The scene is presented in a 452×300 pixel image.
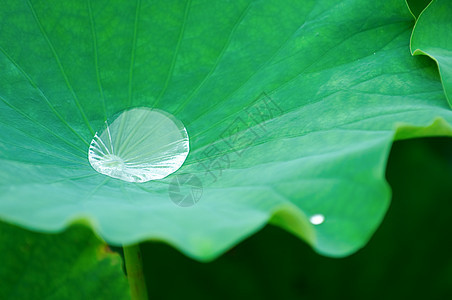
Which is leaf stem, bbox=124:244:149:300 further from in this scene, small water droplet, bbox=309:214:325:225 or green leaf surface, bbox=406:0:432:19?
green leaf surface, bbox=406:0:432:19

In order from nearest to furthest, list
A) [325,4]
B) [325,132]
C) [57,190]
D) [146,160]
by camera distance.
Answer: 1. [57,190]
2. [325,132]
3. [146,160]
4. [325,4]

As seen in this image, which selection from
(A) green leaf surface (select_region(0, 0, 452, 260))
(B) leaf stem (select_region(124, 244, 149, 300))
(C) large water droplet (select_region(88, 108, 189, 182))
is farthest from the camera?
(C) large water droplet (select_region(88, 108, 189, 182))

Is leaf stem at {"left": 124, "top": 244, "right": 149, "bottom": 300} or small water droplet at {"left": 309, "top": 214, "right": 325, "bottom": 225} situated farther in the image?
leaf stem at {"left": 124, "top": 244, "right": 149, "bottom": 300}

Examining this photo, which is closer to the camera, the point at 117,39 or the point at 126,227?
the point at 126,227

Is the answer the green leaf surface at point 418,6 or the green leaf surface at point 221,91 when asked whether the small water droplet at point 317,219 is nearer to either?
the green leaf surface at point 221,91

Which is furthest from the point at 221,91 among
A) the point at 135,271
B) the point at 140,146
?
the point at 135,271

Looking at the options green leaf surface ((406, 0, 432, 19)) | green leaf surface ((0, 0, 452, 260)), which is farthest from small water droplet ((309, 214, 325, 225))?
green leaf surface ((406, 0, 432, 19))

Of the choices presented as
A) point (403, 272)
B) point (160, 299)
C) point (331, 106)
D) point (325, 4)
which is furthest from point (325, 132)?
point (160, 299)

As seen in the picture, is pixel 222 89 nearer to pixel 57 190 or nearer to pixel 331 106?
pixel 331 106
